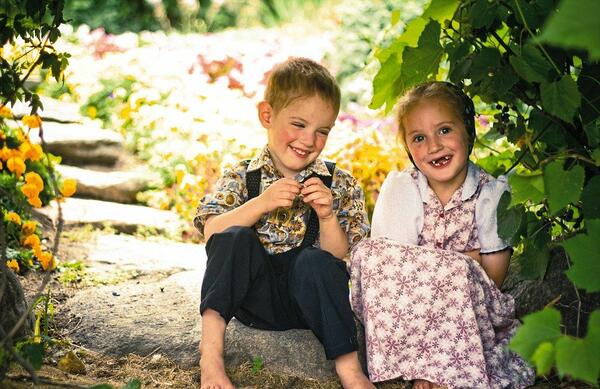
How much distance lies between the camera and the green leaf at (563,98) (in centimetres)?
168

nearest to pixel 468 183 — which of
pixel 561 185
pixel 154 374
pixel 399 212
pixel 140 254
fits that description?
pixel 399 212

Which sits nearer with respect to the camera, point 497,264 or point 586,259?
point 586,259

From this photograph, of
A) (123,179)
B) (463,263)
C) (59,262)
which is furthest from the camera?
(123,179)

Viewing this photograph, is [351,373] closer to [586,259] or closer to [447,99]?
[447,99]

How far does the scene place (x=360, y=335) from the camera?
8.84 ft

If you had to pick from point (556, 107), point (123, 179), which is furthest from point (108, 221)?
point (556, 107)

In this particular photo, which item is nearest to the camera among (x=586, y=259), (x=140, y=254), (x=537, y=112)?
(x=586, y=259)

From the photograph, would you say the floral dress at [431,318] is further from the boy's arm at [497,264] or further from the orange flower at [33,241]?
the orange flower at [33,241]

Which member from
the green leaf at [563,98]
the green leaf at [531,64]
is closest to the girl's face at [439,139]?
the green leaf at [531,64]

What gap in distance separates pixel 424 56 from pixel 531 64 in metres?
0.37

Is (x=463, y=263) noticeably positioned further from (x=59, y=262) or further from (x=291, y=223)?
(x=59, y=262)

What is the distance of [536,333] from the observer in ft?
4.27

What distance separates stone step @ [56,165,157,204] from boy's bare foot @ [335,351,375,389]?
11.5 feet

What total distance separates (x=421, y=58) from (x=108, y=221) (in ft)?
10.4
